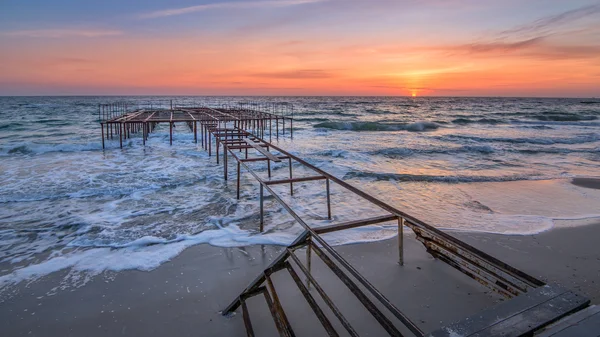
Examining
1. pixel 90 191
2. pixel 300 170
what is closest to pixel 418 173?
pixel 300 170

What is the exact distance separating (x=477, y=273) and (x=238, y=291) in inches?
119

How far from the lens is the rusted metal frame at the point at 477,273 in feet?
10.5

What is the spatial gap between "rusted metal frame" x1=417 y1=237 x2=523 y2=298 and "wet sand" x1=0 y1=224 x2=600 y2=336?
370 mm

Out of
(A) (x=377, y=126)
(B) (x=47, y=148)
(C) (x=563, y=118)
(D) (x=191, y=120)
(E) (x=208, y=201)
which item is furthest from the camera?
(C) (x=563, y=118)

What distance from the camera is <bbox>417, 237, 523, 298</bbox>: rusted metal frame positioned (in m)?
3.19

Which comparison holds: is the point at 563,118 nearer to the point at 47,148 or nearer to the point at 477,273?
the point at 477,273

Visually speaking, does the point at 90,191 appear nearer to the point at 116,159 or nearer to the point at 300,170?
the point at 116,159

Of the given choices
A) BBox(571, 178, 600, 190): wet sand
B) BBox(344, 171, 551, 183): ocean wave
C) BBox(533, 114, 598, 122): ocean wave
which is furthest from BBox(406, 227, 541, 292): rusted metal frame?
BBox(533, 114, 598, 122): ocean wave

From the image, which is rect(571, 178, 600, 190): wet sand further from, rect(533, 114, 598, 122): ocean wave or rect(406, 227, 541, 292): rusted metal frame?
rect(533, 114, 598, 122): ocean wave

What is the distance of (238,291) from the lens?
4.45m

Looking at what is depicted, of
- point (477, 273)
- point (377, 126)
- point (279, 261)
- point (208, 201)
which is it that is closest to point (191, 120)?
point (208, 201)

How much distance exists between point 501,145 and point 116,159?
864 inches

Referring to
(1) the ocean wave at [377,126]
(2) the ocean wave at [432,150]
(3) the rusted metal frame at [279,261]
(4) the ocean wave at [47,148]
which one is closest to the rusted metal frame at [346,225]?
(3) the rusted metal frame at [279,261]

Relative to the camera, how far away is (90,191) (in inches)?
378
